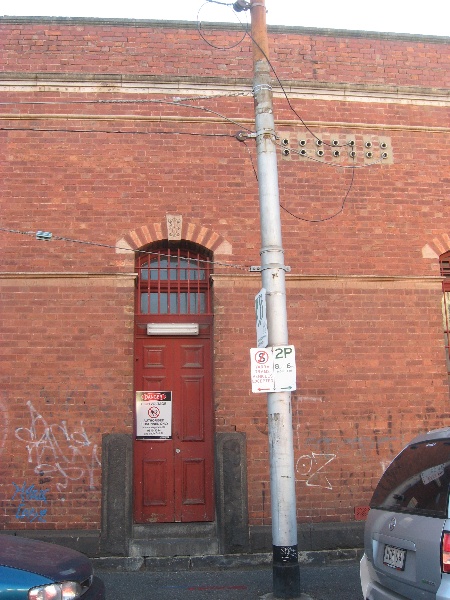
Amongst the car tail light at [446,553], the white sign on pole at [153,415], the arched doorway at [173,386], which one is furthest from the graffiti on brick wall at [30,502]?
the car tail light at [446,553]

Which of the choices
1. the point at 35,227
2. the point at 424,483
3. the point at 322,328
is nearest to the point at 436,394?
the point at 322,328

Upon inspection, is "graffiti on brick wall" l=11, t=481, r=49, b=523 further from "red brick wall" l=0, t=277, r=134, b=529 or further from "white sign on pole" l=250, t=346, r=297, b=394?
"white sign on pole" l=250, t=346, r=297, b=394

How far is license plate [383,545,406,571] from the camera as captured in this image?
416cm

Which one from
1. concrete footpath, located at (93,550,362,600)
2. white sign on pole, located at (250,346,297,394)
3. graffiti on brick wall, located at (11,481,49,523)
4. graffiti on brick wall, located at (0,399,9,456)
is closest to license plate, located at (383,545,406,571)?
concrete footpath, located at (93,550,362,600)

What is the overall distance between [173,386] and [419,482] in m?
5.18

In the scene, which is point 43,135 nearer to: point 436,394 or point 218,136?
point 218,136

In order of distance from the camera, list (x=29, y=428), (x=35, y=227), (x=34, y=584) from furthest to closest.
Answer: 1. (x=35, y=227)
2. (x=29, y=428)
3. (x=34, y=584)

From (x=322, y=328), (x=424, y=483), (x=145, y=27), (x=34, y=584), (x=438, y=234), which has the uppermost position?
(x=145, y=27)

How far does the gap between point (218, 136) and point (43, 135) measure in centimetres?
271

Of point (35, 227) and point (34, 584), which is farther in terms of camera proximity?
point (35, 227)

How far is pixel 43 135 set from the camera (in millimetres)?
9359

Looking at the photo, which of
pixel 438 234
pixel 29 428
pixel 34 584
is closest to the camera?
pixel 34 584

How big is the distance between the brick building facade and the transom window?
34 millimetres

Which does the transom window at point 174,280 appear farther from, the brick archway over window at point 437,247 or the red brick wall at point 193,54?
the brick archway over window at point 437,247
